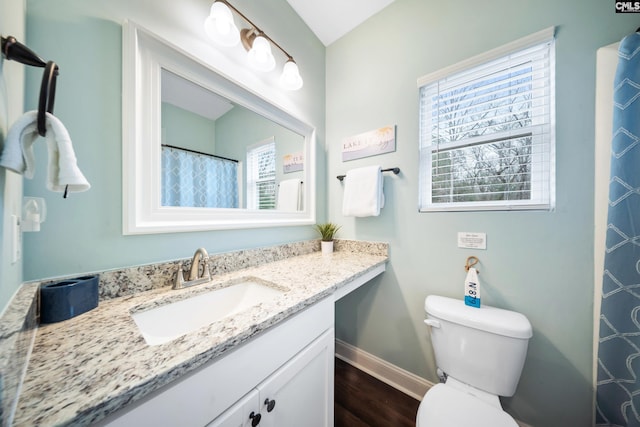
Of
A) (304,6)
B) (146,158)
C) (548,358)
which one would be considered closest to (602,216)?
(548,358)

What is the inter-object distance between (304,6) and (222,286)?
1885 millimetres

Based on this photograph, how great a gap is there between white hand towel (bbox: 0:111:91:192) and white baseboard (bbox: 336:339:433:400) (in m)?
1.73

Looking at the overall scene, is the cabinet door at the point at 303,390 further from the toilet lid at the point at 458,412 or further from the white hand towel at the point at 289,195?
the white hand towel at the point at 289,195

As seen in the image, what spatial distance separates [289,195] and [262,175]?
25cm

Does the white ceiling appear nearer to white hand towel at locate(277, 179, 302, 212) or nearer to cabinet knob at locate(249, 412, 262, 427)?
white hand towel at locate(277, 179, 302, 212)

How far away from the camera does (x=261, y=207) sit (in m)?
1.24

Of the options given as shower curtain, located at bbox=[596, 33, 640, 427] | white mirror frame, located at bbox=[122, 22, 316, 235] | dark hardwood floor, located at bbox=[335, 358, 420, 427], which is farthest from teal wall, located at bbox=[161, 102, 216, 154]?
shower curtain, located at bbox=[596, 33, 640, 427]

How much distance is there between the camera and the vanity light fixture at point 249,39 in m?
0.95

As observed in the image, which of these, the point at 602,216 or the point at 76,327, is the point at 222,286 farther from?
the point at 602,216

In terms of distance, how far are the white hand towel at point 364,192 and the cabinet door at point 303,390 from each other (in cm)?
78

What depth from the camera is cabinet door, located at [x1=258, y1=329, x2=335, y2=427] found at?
62cm

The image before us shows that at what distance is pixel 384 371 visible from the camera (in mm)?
1399

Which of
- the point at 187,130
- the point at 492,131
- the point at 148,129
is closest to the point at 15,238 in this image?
the point at 148,129

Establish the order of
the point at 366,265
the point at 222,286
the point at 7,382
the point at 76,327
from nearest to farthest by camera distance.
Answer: the point at 7,382, the point at 76,327, the point at 222,286, the point at 366,265
